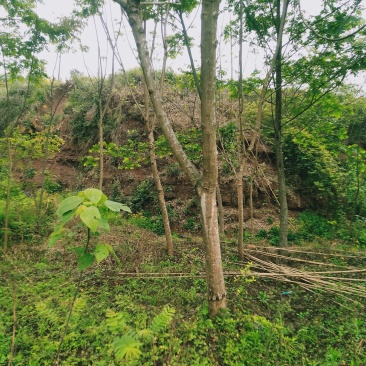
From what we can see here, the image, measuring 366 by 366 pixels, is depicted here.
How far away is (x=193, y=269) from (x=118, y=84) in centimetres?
1035

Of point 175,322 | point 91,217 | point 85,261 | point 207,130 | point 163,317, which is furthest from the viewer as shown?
point 175,322

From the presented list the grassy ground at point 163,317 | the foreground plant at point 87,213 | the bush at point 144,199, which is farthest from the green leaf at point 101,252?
the bush at point 144,199

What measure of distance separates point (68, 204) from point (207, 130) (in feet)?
5.73

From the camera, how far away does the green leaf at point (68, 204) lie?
101 cm

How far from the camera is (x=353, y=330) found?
2.72 m

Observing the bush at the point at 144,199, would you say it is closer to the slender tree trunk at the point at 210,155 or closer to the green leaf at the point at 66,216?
the slender tree trunk at the point at 210,155

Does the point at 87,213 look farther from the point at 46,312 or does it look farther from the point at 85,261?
the point at 46,312

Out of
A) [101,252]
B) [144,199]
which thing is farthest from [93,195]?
[144,199]

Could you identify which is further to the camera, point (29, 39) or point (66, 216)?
point (29, 39)

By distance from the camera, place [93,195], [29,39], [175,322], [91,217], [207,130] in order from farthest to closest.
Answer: [29,39] → [175,322] → [207,130] → [93,195] → [91,217]

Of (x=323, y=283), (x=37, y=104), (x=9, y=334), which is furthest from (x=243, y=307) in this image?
(x=37, y=104)

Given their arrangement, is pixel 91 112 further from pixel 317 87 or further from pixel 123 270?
pixel 317 87

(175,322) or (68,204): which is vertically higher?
(68,204)

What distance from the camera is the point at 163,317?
1.37 m
